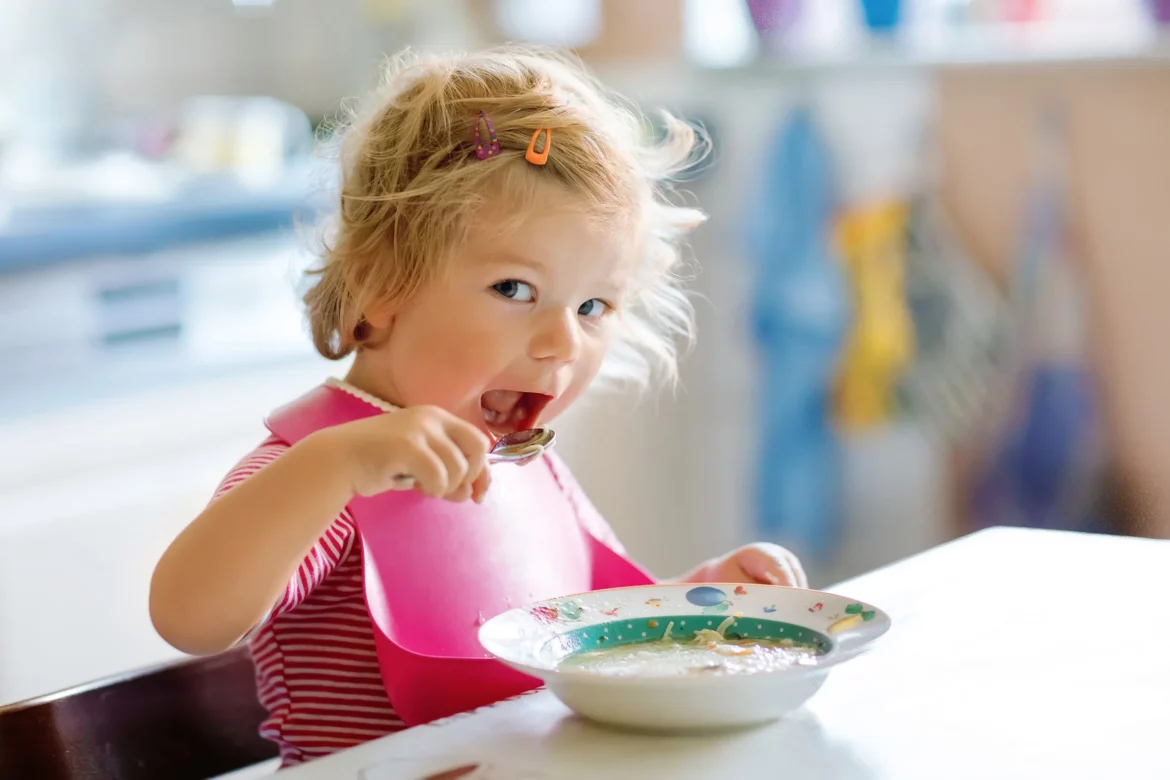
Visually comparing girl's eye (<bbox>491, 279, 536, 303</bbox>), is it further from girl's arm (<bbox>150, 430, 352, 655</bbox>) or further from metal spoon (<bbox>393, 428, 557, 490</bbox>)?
girl's arm (<bbox>150, 430, 352, 655</bbox>)

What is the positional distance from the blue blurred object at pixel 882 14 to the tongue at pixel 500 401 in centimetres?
157

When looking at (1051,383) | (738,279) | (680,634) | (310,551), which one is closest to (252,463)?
(310,551)

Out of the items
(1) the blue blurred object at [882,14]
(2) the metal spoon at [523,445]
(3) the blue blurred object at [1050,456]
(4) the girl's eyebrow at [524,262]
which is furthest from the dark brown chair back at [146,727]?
(1) the blue blurred object at [882,14]

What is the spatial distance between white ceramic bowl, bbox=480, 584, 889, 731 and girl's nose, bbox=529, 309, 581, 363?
0.59ft

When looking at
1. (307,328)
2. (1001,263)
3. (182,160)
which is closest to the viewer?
(307,328)

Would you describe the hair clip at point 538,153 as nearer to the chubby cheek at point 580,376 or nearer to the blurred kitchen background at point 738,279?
the chubby cheek at point 580,376

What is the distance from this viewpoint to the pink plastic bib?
3.04 feet

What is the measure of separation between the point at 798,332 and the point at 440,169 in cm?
153

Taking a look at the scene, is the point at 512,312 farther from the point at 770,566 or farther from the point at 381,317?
the point at 770,566

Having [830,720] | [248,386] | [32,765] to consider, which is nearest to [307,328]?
[32,765]

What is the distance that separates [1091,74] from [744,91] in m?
0.64

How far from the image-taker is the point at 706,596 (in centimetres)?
88

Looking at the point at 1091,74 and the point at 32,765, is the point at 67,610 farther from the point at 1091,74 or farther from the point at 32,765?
the point at 1091,74

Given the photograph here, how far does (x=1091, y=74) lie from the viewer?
2.15m
